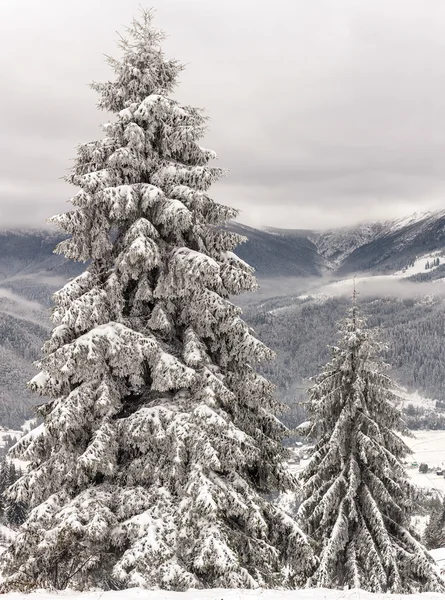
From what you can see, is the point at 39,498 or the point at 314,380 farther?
the point at 314,380

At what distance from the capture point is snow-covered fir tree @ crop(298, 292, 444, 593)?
16141 millimetres

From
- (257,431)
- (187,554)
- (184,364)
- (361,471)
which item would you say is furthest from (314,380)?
(187,554)

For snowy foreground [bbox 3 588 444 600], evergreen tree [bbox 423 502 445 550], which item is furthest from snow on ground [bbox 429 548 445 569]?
snowy foreground [bbox 3 588 444 600]

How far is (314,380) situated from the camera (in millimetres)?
19562

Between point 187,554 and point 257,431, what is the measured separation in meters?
3.27

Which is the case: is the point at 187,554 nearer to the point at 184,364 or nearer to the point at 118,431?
the point at 118,431

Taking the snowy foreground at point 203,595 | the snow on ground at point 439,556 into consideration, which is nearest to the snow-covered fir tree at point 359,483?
the snowy foreground at point 203,595

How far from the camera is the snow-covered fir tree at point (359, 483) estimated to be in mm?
16141

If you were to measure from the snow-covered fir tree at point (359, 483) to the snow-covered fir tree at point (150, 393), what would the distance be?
5.13 m

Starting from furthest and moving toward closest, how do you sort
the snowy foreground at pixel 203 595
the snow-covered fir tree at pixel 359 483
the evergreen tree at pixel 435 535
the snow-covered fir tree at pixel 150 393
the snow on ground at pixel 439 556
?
the evergreen tree at pixel 435 535
the snow on ground at pixel 439 556
the snow-covered fir tree at pixel 359 483
the snow-covered fir tree at pixel 150 393
the snowy foreground at pixel 203 595

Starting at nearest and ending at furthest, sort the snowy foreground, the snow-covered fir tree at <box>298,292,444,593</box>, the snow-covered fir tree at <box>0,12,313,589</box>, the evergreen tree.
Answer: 1. the snowy foreground
2. the snow-covered fir tree at <box>0,12,313,589</box>
3. the snow-covered fir tree at <box>298,292,444,593</box>
4. the evergreen tree

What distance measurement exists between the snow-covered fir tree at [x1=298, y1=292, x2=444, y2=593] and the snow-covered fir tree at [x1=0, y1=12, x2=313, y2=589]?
202 inches

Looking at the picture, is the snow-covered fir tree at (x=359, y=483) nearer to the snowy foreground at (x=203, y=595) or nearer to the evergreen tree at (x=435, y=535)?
the snowy foreground at (x=203, y=595)

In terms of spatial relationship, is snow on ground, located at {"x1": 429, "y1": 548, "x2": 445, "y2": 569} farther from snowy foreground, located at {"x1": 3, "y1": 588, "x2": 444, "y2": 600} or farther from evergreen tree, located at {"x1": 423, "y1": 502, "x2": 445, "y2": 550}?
snowy foreground, located at {"x1": 3, "y1": 588, "x2": 444, "y2": 600}
